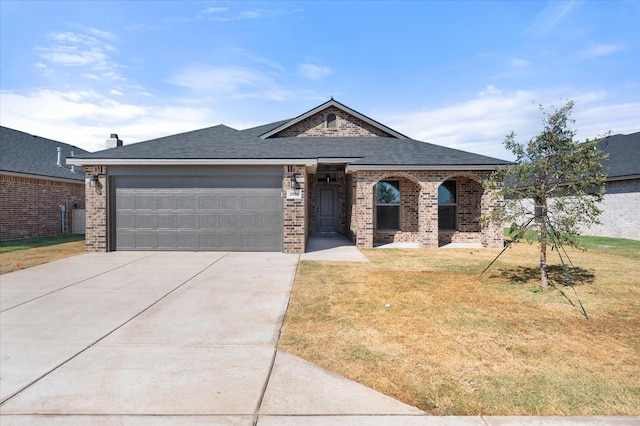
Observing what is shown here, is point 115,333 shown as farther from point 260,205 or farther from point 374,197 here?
point 374,197

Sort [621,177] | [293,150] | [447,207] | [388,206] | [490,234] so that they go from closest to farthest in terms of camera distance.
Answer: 1. [293,150]
2. [490,234]
3. [388,206]
4. [447,207]
5. [621,177]

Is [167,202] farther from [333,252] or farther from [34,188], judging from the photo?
[34,188]

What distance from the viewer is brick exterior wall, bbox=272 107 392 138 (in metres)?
17.2

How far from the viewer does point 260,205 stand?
39.3ft

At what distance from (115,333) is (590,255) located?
45.4 ft

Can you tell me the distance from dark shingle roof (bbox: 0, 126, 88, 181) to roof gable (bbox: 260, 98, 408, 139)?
1183 cm

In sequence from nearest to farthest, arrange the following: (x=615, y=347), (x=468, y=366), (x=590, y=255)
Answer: (x=468, y=366) < (x=615, y=347) < (x=590, y=255)

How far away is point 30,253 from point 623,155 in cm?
2746

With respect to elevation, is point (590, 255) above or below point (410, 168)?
below

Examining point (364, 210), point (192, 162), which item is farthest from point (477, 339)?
point (192, 162)

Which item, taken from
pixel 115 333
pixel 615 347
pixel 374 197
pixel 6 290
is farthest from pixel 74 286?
pixel 374 197

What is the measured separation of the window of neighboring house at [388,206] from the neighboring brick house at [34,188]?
53.4ft

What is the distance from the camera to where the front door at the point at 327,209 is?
17312 mm

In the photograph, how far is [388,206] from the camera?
14.7 metres
